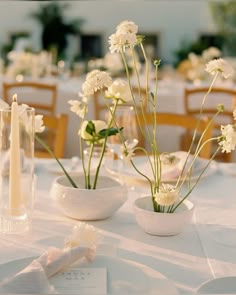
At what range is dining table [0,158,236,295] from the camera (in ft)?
3.46

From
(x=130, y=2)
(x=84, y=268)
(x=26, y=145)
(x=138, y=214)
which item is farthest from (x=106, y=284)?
(x=130, y=2)

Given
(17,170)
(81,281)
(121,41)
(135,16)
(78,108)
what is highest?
(135,16)

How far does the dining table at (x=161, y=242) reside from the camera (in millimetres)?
1054

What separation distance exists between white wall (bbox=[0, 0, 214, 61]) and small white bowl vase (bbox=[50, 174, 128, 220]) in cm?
1319

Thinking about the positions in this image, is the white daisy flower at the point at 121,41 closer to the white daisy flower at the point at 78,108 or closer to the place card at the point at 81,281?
the white daisy flower at the point at 78,108

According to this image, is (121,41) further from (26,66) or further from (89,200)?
(26,66)

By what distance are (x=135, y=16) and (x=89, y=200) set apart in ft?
45.0

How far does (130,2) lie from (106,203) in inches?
543

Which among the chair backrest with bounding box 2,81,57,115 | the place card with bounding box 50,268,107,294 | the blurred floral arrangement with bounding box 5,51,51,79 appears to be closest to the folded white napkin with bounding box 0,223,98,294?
the place card with bounding box 50,268,107,294

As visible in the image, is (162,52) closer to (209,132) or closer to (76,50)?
(76,50)

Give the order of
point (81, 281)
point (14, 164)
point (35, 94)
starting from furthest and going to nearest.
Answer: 1. point (35, 94)
2. point (14, 164)
3. point (81, 281)

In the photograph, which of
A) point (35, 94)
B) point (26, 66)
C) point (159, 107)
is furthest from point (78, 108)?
point (26, 66)

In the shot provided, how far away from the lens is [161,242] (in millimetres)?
1204

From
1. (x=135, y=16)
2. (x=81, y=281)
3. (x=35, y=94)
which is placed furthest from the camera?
(x=135, y=16)
